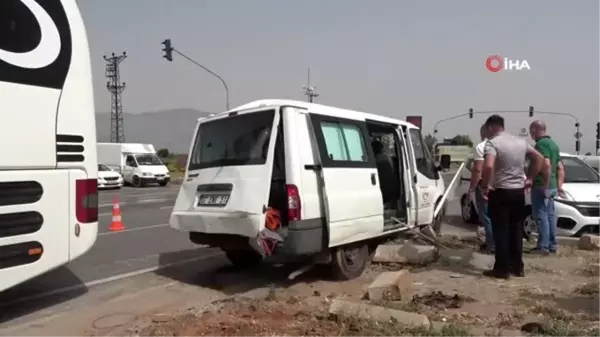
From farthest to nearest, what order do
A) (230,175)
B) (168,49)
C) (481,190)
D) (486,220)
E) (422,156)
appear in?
(168,49)
(422,156)
(486,220)
(481,190)
(230,175)

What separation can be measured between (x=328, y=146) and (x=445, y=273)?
7.33ft

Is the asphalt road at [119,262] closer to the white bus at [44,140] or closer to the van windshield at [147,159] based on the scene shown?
the white bus at [44,140]

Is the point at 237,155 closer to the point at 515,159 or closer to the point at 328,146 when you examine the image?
the point at 328,146

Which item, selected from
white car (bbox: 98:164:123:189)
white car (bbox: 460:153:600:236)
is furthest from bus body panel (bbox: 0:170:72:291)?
white car (bbox: 98:164:123:189)

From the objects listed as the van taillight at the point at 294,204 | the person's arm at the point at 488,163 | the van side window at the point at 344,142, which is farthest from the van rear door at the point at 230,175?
the person's arm at the point at 488,163

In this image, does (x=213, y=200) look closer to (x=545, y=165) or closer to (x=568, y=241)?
(x=545, y=165)

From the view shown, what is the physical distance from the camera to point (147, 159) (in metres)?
33.8

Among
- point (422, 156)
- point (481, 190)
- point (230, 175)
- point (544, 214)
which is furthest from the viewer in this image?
point (422, 156)

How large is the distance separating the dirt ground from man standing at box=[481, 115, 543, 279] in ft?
0.82

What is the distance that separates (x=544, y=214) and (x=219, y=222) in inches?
188

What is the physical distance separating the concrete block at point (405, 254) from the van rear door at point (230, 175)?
2433 mm

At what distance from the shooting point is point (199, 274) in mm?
7867

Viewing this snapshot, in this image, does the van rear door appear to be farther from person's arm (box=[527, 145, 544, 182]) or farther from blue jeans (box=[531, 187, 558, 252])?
blue jeans (box=[531, 187, 558, 252])

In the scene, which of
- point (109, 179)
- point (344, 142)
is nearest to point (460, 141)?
point (109, 179)
